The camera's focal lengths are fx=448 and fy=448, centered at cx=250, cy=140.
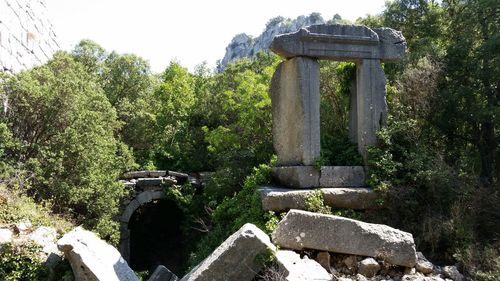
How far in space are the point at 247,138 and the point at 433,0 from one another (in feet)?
22.0

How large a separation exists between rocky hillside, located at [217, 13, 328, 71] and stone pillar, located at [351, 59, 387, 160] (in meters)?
53.9

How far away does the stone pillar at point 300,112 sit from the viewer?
7812 millimetres

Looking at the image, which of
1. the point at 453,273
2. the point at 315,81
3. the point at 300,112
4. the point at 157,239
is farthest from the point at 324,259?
the point at 157,239

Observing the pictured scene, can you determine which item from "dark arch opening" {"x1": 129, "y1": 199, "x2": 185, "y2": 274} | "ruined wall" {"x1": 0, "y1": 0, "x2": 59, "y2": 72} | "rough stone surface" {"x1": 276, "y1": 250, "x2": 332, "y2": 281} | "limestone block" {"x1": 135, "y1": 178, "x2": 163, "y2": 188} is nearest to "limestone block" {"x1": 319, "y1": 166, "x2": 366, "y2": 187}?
"rough stone surface" {"x1": 276, "y1": 250, "x2": 332, "y2": 281}

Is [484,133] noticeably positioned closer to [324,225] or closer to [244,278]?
[324,225]

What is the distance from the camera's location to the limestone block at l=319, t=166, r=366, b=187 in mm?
7625

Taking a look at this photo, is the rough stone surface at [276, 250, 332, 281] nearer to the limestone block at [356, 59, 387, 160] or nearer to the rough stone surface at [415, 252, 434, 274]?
the rough stone surface at [415, 252, 434, 274]

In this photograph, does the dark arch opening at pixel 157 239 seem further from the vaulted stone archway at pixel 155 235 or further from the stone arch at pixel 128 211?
the stone arch at pixel 128 211

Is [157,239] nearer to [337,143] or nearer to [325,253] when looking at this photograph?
[337,143]

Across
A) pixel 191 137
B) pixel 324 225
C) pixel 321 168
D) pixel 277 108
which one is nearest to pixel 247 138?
pixel 191 137

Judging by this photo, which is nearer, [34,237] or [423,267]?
[423,267]

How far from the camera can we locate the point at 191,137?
1527 cm

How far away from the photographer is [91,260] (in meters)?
6.35

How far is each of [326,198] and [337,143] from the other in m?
1.98
